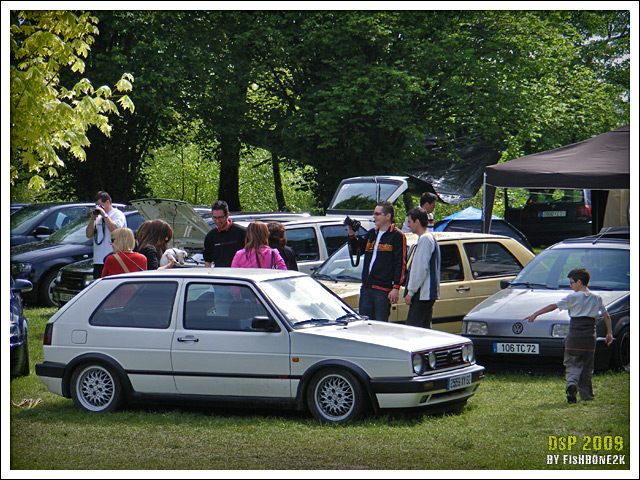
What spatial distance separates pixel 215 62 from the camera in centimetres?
2667

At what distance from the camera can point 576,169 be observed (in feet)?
40.3

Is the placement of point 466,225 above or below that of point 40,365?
above

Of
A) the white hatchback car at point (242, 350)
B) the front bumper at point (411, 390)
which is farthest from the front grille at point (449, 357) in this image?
the front bumper at point (411, 390)

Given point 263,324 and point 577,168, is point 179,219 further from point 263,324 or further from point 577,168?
point 263,324

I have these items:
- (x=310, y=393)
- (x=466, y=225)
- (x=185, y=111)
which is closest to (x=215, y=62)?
(x=185, y=111)

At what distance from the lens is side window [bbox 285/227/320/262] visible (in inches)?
528

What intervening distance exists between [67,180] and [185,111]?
551cm

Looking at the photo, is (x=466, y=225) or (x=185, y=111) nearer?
(x=466, y=225)

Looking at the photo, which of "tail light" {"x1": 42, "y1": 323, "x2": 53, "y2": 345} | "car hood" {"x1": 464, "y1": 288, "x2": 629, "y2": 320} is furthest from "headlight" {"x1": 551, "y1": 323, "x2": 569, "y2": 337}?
"tail light" {"x1": 42, "y1": 323, "x2": 53, "y2": 345}

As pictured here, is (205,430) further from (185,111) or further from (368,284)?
(185,111)

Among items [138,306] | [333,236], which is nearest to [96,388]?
[138,306]

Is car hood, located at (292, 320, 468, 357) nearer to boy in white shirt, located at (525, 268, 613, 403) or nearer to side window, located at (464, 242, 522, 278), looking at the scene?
boy in white shirt, located at (525, 268, 613, 403)

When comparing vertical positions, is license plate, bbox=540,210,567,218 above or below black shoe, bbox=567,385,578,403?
above

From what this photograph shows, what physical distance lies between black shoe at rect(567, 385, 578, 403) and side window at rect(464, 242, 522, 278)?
11.9 feet
